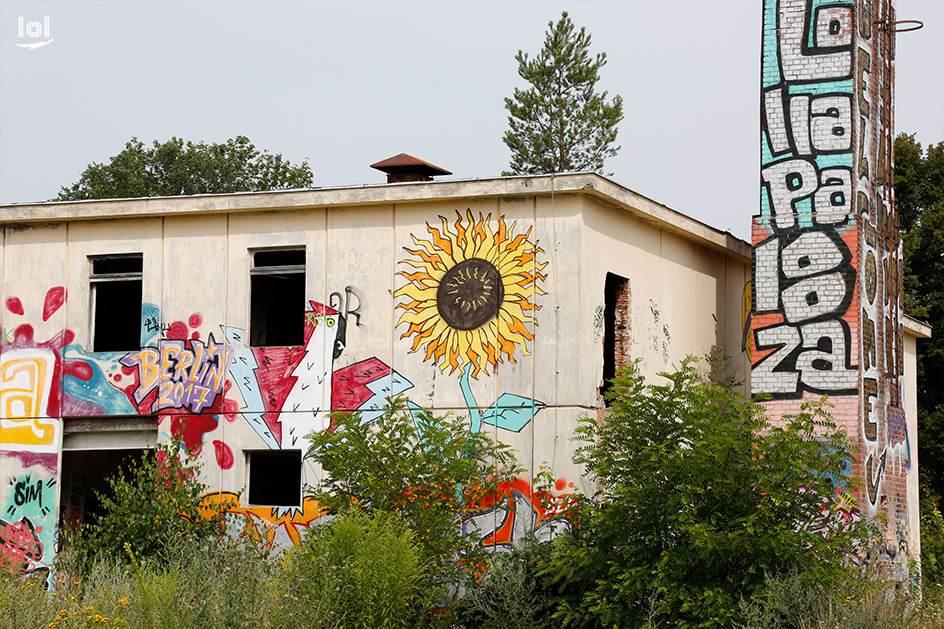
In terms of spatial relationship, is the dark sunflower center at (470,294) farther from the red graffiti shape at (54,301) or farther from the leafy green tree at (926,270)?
the leafy green tree at (926,270)

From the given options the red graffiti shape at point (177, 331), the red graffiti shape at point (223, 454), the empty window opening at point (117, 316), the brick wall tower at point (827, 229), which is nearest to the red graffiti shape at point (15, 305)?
the empty window opening at point (117, 316)

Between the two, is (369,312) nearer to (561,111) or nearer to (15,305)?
(15,305)

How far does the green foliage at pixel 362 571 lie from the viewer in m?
12.5

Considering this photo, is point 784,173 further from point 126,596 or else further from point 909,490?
point 126,596

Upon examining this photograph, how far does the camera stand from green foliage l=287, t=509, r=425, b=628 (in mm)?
12516

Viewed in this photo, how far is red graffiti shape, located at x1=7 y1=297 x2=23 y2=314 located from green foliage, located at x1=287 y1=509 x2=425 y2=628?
24.9 ft

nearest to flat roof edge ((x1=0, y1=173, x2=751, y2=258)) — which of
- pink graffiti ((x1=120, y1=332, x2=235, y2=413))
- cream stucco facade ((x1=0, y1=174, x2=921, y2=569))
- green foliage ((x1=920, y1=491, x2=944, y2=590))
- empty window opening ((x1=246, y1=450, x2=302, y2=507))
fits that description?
cream stucco facade ((x1=0, y1=174, x2=921, y2=569))

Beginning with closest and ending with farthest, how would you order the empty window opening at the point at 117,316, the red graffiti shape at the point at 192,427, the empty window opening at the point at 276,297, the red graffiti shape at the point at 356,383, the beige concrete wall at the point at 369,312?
the beige concrete wall at the point at 369,312, the red graffiti shape at the point at 356,383, the red graffiti shape at the point at 192,427, the empty window opening at the point at 276,297, the empty window opening at the point at 117,316

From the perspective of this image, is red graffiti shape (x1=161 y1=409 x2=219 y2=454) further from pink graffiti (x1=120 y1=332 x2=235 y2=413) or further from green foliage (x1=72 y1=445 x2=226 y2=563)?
green foliage (x1=72 y1=445 x2=226 y2=563)

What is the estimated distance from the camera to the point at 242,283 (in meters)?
17.3

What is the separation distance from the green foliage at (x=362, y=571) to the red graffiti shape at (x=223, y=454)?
396 centimetres

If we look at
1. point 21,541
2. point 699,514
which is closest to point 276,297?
point 21,541

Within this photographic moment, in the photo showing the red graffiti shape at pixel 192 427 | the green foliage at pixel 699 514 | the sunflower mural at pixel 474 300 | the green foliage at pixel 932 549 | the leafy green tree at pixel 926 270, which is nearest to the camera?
the green foliage at pixel 699 514

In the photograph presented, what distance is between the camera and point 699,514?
1339cm
